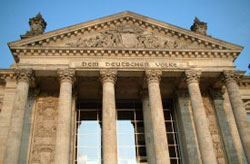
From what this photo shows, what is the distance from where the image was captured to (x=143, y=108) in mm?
22203

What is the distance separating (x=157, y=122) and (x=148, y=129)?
3239 millimetres

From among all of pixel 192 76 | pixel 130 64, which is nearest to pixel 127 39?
pixel 130 64

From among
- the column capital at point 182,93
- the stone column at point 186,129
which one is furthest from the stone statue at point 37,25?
the stone column at point 186,129

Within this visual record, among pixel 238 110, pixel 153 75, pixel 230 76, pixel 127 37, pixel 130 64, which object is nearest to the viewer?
pixel 238 110

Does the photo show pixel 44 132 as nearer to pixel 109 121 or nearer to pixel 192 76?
pixel 109 121

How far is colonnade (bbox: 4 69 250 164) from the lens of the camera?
16.9 m

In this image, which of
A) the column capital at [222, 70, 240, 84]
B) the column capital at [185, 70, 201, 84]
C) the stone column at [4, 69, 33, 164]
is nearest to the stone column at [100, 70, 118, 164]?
the stone column at [4, 69, 33, 164]

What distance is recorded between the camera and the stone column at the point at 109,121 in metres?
16.8

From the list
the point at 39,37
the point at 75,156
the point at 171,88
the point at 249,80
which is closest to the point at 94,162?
the point at 75,156

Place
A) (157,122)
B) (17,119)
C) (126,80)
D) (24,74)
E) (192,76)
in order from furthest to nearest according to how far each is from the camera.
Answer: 1. (126,80)
2. (192,76)
3. (24,74)
4. (157,122)
5. (17,119)

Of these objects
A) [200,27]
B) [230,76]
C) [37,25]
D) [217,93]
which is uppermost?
[37,25]

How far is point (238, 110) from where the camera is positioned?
1923 centimetres

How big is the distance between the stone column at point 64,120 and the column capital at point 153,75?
17.9 feet

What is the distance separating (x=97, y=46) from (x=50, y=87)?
17.4 ft
